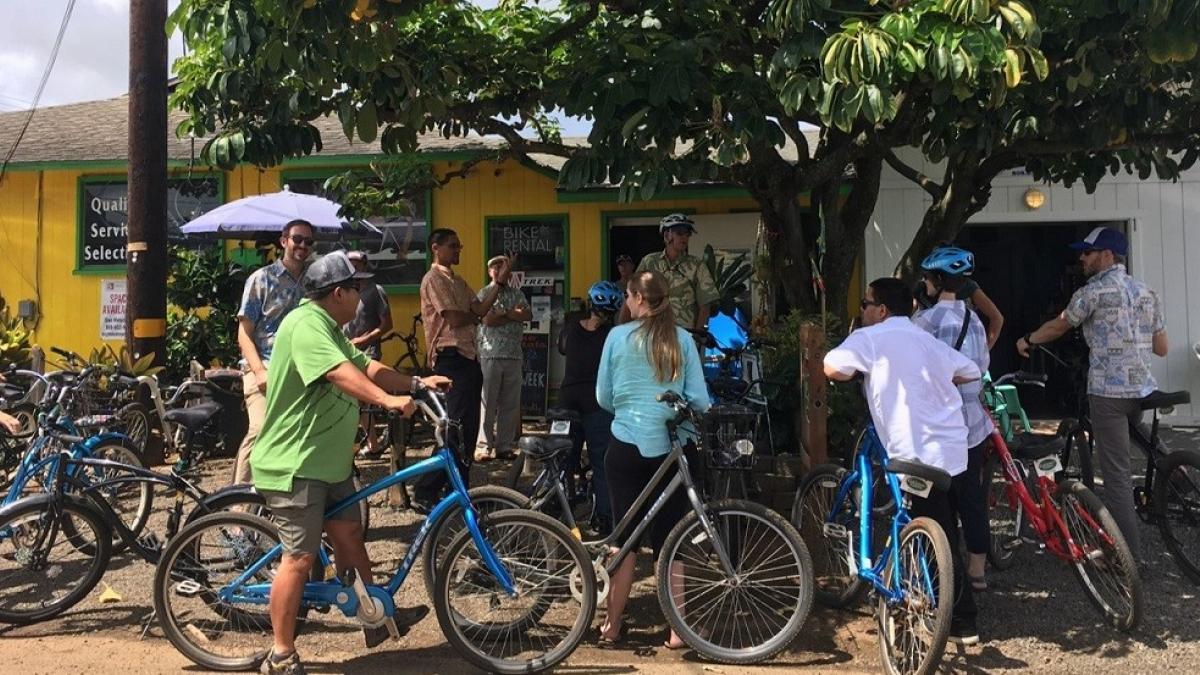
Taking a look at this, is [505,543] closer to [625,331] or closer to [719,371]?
[625,331]

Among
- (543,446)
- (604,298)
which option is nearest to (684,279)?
(604,298)

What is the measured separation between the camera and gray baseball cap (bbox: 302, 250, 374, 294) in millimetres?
3916

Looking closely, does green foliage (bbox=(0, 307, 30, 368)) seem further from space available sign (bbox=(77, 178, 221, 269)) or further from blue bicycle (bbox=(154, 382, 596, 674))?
blue bicycle (bbox=(154, 382, 596, 674))

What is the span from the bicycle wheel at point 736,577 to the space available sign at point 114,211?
29.0 ft

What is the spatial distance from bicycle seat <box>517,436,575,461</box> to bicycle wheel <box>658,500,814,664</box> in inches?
39.9

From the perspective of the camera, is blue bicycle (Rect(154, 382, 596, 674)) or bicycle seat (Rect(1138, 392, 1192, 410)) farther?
bicycle seat (Rect(1138, 392, 1192, 410))

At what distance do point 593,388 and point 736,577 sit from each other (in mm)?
1813

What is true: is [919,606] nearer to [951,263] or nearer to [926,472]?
[926,472]

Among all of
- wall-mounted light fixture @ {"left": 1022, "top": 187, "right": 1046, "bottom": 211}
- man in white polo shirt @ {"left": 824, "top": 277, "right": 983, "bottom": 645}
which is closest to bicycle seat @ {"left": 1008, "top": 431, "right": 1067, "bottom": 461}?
man in white polo shirt @ {"left": 824, "top": 277, "right": 983, "bottom": 645}

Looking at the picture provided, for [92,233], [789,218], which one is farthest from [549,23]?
[92,233]

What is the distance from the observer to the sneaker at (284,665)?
379 cm

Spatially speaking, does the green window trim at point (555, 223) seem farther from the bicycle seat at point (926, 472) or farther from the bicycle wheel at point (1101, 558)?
the bicycle seat at point (926, 472)

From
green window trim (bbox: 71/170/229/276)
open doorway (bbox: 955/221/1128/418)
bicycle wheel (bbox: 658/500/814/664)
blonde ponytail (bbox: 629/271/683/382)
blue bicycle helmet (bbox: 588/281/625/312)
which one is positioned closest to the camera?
bicycle wheel (bbox: 658/500/814/664)

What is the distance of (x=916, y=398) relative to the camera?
4012 mm
